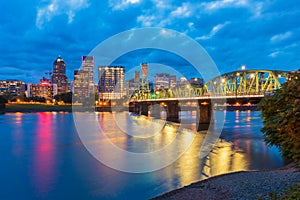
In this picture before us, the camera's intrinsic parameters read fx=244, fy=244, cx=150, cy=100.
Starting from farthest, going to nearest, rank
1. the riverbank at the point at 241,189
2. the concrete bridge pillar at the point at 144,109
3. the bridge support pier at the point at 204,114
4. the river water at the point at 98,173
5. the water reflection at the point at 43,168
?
the concrete bridge pillar at the point at 144,109 → the bridge support pier at the point at 204,114 → the water reflection at the point at 43,168 → the river water at the point at 98,173 → the riverbank at the point at 241,189

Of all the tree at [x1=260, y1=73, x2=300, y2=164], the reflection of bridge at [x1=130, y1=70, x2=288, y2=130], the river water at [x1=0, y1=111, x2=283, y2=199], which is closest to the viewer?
the tree at [x1=260, y1=73, x2=300, y2=164]

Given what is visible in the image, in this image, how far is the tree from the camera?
237 inches

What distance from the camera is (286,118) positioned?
6062 millimetres

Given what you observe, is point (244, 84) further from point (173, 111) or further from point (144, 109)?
point (144, 109)

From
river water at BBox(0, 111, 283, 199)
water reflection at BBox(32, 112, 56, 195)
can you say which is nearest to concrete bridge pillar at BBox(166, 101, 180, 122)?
river water at BBox(0, 111, 283, 199)

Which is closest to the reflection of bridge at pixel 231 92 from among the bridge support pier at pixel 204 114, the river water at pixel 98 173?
the bridge support pier at pixel 204 114

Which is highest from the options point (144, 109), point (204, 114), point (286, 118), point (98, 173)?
point (286, 118)

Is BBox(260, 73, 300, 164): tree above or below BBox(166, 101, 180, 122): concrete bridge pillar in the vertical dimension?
above

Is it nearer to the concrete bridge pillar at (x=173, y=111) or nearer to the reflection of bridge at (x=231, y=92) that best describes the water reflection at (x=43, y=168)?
the reflection of bridge at (x=231, y=92)

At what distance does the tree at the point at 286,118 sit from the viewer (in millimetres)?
6020

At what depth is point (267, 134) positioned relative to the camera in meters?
7.18

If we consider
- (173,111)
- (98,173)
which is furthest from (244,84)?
(98,173)

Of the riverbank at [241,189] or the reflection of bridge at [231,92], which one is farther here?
the reflection of bridge at [231,92]

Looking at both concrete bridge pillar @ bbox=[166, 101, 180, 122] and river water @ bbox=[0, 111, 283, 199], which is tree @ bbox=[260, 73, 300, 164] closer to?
river water @ bbox=[0, 111, 283, 199]
